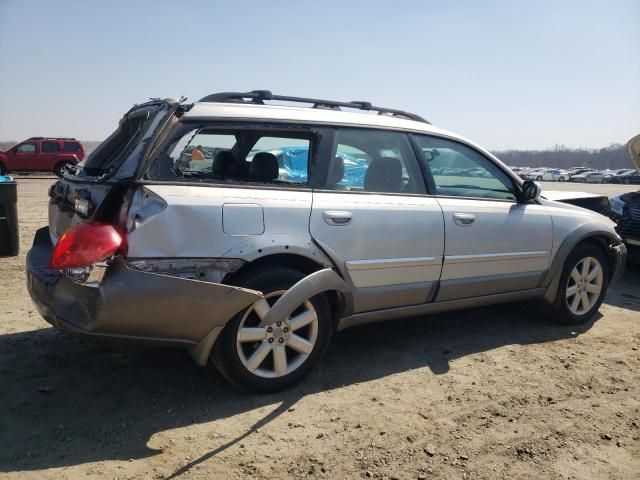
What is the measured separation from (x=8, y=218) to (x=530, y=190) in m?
5.68

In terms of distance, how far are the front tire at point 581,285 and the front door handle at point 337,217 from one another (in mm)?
2309

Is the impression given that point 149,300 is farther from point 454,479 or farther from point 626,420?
point 626,420

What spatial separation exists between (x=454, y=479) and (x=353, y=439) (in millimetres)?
537

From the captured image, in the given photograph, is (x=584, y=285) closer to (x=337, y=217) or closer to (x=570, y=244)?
(x=570, y=244)

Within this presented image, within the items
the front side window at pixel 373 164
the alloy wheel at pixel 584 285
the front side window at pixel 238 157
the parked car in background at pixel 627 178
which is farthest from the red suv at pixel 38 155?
the parked car in background at pixel 627 178

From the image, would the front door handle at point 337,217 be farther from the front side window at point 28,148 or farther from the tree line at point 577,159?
the tree line at point 577,159

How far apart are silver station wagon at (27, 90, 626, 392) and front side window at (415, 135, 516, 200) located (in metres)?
0.01

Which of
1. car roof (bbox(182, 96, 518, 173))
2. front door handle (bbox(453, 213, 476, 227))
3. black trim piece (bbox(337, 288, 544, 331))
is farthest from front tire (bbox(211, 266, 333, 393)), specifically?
front door handle (bbox(453, 213, 476, 227))

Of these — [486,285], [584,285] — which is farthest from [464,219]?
[584,285]

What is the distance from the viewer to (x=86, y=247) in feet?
8.32

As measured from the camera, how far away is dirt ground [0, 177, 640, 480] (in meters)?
2.44

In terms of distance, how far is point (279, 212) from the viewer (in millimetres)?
2986

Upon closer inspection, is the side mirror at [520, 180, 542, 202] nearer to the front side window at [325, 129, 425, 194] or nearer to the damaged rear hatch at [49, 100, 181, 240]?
the front side window at [325, 129, 425, 194]

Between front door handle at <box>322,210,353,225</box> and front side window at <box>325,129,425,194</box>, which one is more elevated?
front side window at <box>325,129,425,194</box>
